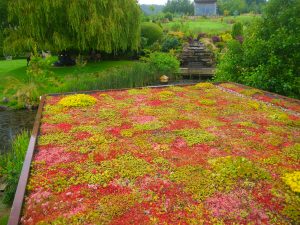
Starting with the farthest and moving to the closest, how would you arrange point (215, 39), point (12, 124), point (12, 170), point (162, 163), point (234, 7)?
point (234, 7) < point (215, 39) < point (12, 124) < point (12, 170) < point (162, 163)

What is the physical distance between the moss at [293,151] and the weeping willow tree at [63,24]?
46.6ft

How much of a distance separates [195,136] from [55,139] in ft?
10.5

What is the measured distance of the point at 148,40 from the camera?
92.2 feet

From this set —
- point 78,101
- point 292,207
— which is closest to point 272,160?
point 292,207

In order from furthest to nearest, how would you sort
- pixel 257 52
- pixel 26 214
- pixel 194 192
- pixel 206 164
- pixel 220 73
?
1. pixel 220 73
2. pixel 257 52
3. pixel 206 164
4. pixel 194 192
5. pixel 26 214

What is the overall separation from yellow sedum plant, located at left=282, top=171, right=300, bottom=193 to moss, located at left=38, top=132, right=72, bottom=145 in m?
4.38

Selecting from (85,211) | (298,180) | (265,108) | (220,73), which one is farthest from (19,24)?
(298,180)

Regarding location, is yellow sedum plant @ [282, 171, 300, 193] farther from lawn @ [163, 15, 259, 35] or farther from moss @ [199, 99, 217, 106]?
lawn @ [163, 15, 259, 35]

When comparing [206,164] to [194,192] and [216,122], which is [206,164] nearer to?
[194,192]

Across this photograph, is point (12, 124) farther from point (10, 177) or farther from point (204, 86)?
point (204, 86)

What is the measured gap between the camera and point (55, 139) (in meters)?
6.12

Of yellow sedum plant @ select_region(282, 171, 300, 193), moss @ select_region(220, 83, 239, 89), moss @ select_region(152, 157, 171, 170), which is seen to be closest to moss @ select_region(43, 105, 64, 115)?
moss @ select_region(152, 157, 171, 170)

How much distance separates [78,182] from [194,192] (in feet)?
6.13

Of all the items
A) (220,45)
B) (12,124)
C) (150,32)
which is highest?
(150,32)
